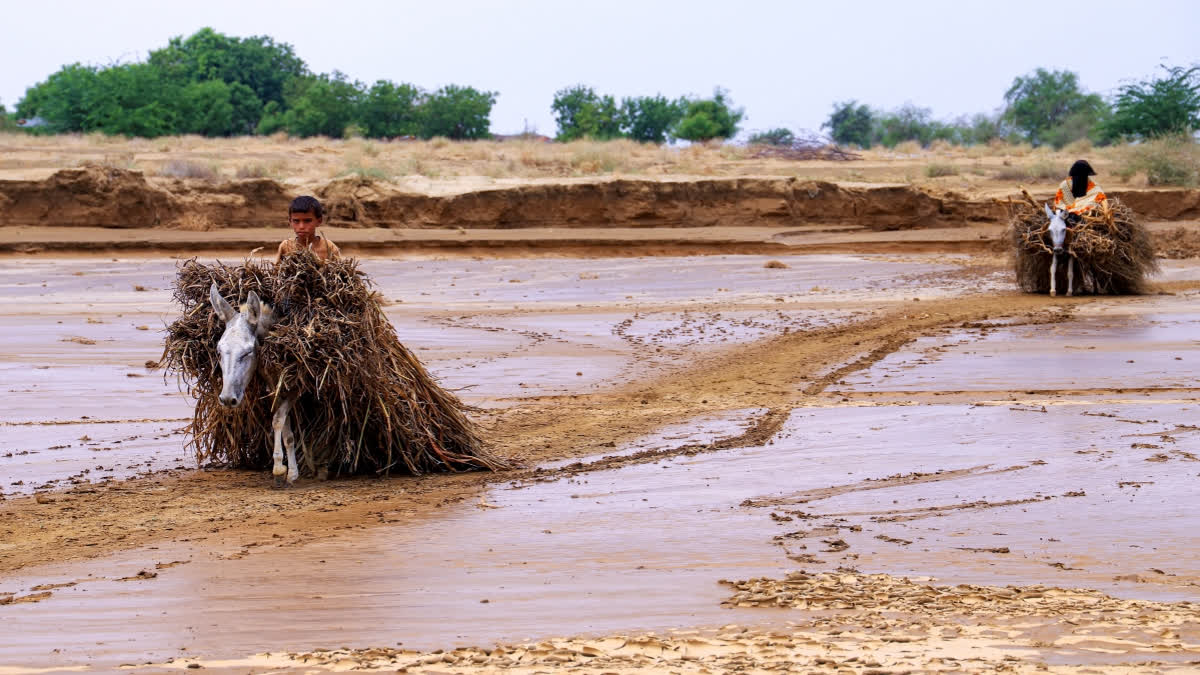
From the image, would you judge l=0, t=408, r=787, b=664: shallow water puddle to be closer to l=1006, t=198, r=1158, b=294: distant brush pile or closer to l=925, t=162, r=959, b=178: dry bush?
l=1006, t=198, r=1158, b=294: distant brush pile

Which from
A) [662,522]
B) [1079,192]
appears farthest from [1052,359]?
[662,522]

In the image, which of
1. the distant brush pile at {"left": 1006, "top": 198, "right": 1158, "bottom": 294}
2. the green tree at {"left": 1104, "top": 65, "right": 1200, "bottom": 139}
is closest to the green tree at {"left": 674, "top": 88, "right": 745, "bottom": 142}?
the green tree at {"left": 1104, "top": 65, "right": 1200, "bottom": 139}

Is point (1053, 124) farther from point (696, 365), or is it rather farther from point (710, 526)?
point (710, 526)

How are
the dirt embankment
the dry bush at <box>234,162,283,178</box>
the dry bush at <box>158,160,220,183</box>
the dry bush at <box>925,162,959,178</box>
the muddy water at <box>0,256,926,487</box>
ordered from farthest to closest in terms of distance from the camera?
the dry bush at <box>925,162,959,178</box> → the dry bush at <box>234,162,283,178</box> → the dry bush at <box>158,160,220,183</box> → the dirt embankment → the muddy water at <box>0,256,926,487</box>

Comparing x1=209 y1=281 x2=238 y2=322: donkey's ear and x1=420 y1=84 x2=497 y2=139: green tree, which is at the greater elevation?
x1=420 y1=84 x2=497 y2=139: green tree

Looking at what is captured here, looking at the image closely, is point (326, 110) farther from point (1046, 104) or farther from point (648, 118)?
point (1046, 104)

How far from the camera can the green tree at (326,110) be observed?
51.1 meters

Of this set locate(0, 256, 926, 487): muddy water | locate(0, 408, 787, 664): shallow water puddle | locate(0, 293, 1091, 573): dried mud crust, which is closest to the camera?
locate(0, 408, 787, 664): shallow water puddle

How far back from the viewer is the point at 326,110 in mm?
51594

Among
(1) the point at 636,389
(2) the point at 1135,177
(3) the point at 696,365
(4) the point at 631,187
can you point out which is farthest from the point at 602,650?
(2) the point at 1135,177

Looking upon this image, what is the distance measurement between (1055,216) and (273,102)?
150 feet

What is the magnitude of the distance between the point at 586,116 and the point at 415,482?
49.2m

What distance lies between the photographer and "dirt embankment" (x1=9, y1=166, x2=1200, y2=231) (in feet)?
90.5

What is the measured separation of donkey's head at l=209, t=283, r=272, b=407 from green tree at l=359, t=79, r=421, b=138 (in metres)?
45.2
